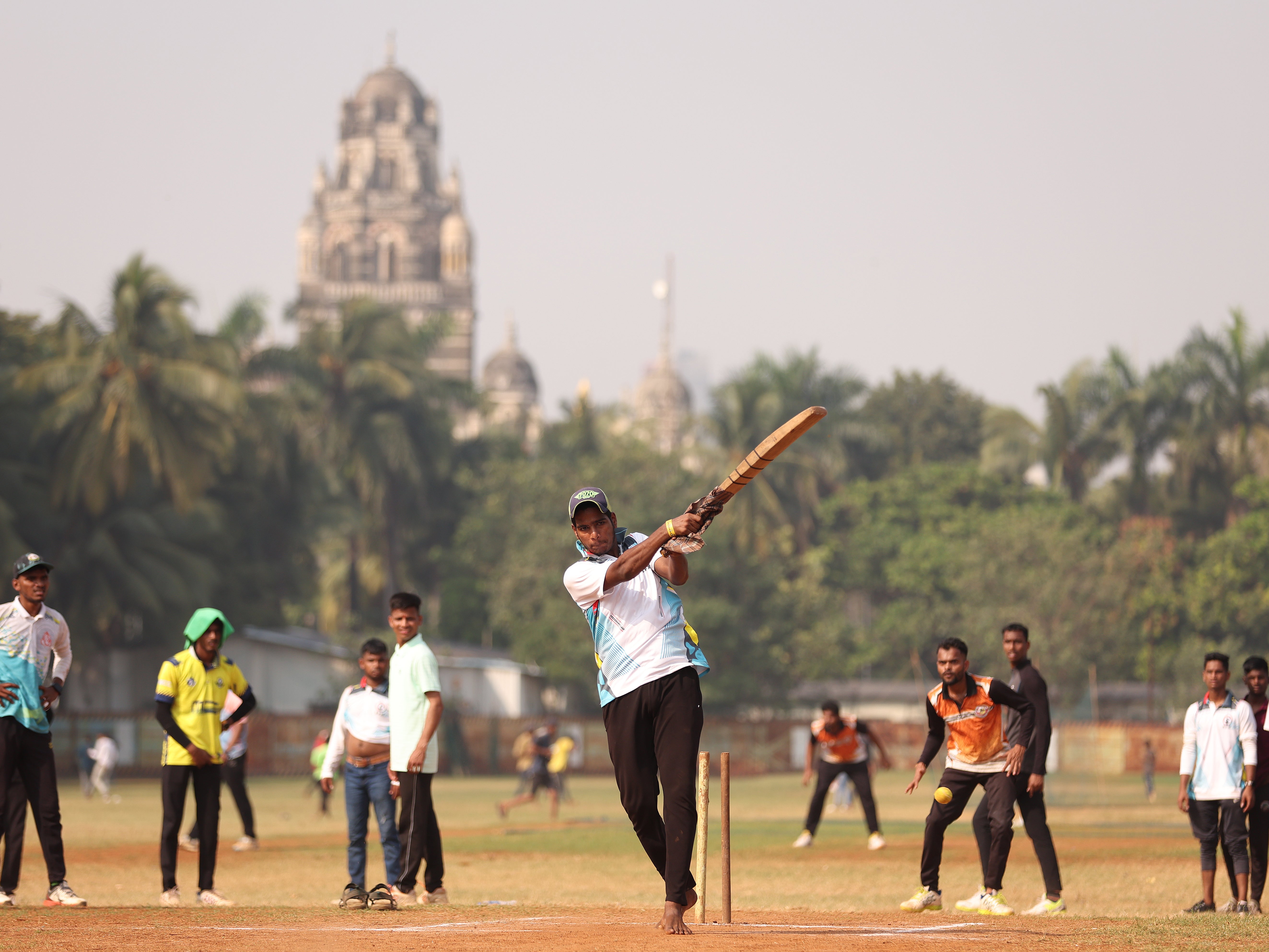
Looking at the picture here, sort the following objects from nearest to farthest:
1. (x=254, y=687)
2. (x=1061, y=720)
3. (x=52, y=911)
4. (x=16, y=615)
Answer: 1. (x=52, y=911)
2. (x=16, y=615)
3. (x=254, y=687)
4. (x=1061, y=720)

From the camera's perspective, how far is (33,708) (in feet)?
32.2

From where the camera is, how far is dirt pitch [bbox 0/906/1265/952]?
7.48 metres

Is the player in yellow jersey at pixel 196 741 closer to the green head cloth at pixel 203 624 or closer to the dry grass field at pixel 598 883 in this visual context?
the green head cloth at pixel 203 624

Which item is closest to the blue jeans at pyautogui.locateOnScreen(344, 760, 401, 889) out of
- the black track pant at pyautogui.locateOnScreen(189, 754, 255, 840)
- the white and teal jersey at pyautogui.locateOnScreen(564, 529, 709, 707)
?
the white and teal jersey at pyautogui.locateOnScreen(564, 529, 709, 707)

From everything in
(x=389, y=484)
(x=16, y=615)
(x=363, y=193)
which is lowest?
(x=16, y=615)

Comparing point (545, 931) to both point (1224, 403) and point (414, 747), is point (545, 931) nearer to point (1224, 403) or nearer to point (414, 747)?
point (414, 747)

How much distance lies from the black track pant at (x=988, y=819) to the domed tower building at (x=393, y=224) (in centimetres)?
9593

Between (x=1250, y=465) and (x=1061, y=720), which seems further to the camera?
(x=1250, y=465)

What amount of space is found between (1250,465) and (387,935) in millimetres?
59812

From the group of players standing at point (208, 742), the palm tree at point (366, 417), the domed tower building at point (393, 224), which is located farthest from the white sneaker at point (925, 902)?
the domed tower building at point (393, 224)

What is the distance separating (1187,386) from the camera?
2483 inches

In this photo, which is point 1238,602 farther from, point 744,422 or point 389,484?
point 389,484

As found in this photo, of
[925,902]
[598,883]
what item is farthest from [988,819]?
[598,883]

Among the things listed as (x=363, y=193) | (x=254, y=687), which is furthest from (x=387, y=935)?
(x=363, y=193)
